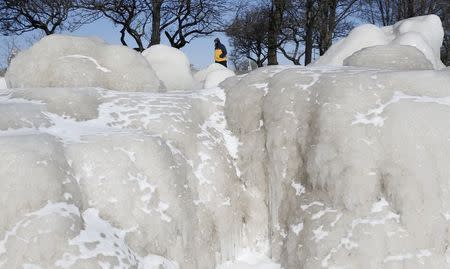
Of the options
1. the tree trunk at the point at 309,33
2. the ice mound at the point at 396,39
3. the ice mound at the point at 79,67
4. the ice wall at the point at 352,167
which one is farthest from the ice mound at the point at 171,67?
the tree trunk at the point at 309,33

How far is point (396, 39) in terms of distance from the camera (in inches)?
444

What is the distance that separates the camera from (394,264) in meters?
4.54

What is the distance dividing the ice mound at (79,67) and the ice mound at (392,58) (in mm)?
3510

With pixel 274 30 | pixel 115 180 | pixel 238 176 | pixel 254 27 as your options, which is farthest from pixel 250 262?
pixel 254 27

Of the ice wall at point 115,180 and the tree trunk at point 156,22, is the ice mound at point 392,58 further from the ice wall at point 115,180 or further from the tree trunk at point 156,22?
the tree trunk at point 156,22

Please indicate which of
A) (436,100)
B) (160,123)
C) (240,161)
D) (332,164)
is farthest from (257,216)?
(436,100)

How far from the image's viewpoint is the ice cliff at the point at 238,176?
4199mm

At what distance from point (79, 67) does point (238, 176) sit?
3569mm

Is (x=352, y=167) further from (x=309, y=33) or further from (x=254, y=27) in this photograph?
(x=254, y=27)

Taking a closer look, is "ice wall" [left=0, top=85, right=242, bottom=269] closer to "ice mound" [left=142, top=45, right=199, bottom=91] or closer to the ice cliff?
the ice cliff

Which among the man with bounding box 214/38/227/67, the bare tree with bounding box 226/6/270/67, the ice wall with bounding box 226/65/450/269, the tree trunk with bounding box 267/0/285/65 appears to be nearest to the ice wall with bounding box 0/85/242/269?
the ice wall with bounding box 226/65/450/269

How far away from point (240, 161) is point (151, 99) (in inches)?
53.2

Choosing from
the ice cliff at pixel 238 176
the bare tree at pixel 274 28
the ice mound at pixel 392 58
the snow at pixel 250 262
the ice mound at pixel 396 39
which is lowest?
the snow at pixel 250 262

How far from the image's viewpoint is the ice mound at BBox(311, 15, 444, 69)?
36.0 ft
